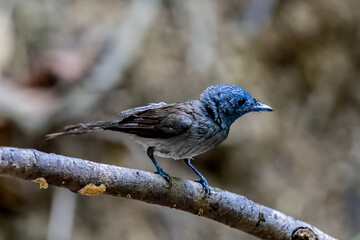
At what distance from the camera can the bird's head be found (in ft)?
11.9

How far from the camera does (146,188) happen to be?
3.10 m

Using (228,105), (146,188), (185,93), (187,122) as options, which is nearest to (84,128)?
(146,188)

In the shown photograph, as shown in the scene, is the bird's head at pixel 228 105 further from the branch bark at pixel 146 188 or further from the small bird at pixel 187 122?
the branch bark at pixel 146 188

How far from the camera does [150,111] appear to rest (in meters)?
3.53

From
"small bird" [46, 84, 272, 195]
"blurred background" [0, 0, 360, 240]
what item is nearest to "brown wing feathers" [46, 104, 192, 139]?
"small bird" [46, 84, 272, 195]

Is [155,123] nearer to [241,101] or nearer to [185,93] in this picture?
[241,101]

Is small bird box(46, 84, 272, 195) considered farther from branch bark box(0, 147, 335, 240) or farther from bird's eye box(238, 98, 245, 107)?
branch bark box(0, 147, 335, 240)

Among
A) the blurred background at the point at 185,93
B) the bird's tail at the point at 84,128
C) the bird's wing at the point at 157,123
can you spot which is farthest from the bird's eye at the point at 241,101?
the blurred background at the point at 185,93

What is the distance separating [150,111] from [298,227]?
1.29m

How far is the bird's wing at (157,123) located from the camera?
340 cm

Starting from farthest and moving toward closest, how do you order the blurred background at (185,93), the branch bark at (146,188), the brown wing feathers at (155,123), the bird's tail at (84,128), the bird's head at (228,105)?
the blurred background at (185,93)
the bird's head at (228,105)
the brown wing feathers at (155,123)
the bird's tail at (84,128)
the branch bark at (146,188)

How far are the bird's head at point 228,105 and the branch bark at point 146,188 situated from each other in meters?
0.52

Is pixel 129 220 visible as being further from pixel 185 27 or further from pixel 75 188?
pixel 75 188

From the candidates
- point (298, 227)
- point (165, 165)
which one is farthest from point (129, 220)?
point (298, 227)
